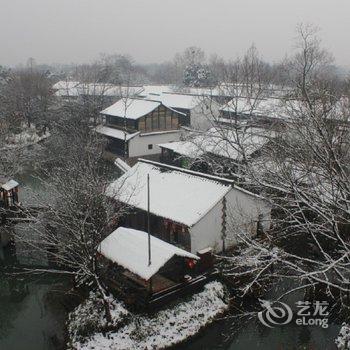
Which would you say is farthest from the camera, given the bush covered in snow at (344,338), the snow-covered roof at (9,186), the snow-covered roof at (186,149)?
the snow-covered roof at (186,149)

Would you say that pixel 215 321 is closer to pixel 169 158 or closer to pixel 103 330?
pixel 103 330

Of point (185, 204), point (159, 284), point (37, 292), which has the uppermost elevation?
point (185, 204)

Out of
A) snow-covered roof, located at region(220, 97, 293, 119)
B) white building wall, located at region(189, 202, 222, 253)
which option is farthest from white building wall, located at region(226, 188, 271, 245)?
snow-covered roof, located at region(220, 97, 293, 119)

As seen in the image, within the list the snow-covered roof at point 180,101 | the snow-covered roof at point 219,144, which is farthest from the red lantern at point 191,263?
the snow-covered roof at point 180,101

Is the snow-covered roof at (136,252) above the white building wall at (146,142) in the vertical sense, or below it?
above

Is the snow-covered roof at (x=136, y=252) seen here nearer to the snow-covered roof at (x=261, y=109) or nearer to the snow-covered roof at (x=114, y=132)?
the snow-covered roof at (x=261, y=109)

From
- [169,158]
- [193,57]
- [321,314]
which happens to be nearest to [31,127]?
[169,158]

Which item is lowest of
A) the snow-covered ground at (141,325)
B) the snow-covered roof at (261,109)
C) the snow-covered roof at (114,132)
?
the snow-covered ground at (141,325)
